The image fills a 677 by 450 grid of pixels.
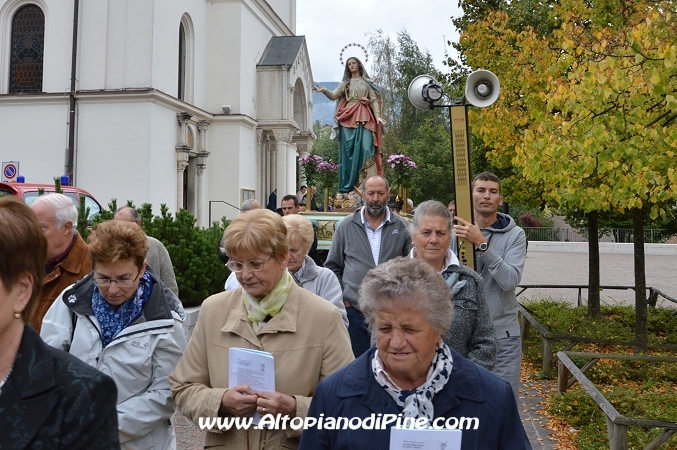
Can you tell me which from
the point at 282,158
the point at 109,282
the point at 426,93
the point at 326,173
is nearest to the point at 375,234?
the point at 426,93

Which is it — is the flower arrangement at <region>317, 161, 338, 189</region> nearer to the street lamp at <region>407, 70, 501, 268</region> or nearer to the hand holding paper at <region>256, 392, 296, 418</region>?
the street lamp at <region>407, 70, 501, 268</region>

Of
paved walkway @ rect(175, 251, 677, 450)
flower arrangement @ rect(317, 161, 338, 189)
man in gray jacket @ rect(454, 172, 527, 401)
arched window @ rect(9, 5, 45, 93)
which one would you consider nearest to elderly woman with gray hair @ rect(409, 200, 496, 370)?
man in gray jacket @ rect(454, 172, 527, 401)

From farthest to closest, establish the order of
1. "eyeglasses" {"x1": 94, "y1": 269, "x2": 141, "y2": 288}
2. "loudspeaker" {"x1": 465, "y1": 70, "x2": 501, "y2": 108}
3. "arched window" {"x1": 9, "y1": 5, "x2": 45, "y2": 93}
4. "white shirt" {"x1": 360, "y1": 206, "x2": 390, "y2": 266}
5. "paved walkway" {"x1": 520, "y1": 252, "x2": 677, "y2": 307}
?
"arched window" {"x1": 9, "y1": 5, "x2": 45, "y2": 93} → "paved walkway" {"x1": 520, "y1": 252, "x2": 677, "y2": 307} → "white shirt" {"x1": 360, "y1": 206, "x2": 390, "y2": 266} → "loudspeaker" {"x1": 465, "y1": 70, "x2": 501, "y2": 108} → "eyeglasses" {"x1": 94, "y1": 269, "x2": 141, "y2": 288}

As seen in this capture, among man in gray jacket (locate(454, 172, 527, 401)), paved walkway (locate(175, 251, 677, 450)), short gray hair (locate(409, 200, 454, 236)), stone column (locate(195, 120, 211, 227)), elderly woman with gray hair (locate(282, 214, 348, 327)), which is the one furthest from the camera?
stone column (locate(195, 120, 211, 227))

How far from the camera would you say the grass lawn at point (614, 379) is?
6488 millimetres

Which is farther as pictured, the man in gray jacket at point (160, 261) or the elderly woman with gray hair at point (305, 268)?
the man in gray jacket at point (160, 261)

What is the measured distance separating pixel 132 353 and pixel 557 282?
19.5 m

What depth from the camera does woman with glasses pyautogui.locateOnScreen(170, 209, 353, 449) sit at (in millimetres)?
2959

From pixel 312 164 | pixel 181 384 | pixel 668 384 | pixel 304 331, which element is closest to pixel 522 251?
pixel 304 331

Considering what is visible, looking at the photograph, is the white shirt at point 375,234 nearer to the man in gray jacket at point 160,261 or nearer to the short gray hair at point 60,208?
the man in gray jacket at point 160,261

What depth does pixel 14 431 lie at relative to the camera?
5.57ft

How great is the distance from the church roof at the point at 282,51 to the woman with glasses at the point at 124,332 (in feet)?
91.3

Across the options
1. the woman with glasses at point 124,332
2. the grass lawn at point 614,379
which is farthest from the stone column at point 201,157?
the woman with glasses at point 124,332

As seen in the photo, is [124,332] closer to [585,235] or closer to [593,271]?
[593,271]
